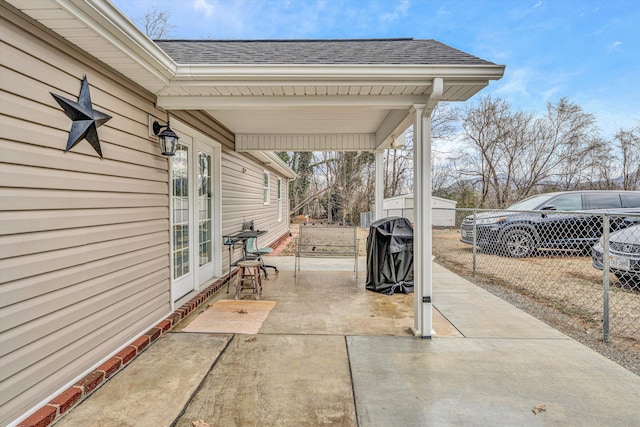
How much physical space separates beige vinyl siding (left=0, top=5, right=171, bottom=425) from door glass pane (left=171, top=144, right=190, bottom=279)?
0.75 m

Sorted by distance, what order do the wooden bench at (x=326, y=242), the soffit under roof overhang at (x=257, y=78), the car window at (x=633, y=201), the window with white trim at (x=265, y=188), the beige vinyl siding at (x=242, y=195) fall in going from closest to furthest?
the soffit under roof overhang at (x=257, y=78) → the beige vinyl siding at (x=242, y=195) → the wooden bench at (x=326, y=242) → the car window at (x=633, y=201) → the window with white trim at (x=265, y=188)

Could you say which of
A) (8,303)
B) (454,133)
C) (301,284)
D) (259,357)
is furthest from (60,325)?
(454,133)

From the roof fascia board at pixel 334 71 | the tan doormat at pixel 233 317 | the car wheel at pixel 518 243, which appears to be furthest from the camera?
the car wheel at pixel 518 243

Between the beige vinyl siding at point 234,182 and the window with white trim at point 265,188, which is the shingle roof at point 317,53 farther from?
the window with white trim at point 265,188

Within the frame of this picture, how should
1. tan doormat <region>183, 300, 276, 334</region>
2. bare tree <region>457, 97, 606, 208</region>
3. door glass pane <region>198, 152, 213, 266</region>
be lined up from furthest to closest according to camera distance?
bare tree <region>457, 97, 606, 208</region> → door glass pane <region>198, 152, 213, 266</region> → tan doormat <region>183, 300, 276, 334</region>

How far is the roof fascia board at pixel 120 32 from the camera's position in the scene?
5.54ft

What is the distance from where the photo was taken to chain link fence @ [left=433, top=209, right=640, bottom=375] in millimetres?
2840

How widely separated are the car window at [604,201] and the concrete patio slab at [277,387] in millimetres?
6720

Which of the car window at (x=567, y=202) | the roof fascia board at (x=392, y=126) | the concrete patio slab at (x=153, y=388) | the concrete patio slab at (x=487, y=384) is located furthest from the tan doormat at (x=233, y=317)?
the car window at (x=567, y=202)

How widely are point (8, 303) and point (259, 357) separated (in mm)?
1588

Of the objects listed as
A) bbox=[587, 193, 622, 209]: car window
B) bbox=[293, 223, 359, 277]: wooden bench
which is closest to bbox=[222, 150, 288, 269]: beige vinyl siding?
bbox=[293, 223, 359, 277]: wooden bench

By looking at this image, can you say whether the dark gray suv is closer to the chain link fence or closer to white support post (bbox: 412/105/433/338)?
the chain link fence

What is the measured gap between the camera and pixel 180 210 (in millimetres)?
3666

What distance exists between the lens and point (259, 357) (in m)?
2.49
